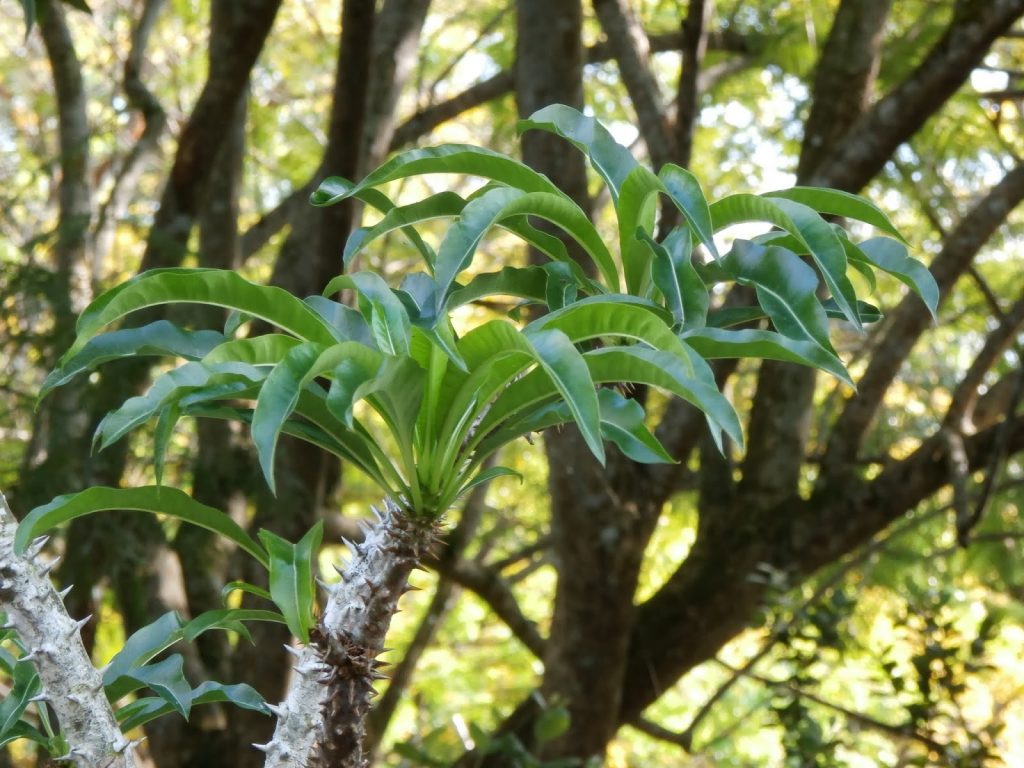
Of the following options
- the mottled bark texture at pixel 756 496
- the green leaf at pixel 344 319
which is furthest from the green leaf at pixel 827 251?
the mottled bark texture at pixel 756 496

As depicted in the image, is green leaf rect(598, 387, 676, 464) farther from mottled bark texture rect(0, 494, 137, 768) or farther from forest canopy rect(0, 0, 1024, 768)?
forest canopy rect(0, 0, 1024, 768)

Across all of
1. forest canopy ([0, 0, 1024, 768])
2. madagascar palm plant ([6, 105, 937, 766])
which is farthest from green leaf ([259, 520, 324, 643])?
forest canopy ([0, 0, 1024, 768])

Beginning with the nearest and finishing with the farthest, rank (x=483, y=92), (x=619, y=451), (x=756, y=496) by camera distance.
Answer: (x=619, y=451), (x=756, y=496), (x=483, y=92)

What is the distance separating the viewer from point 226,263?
3.46 meters

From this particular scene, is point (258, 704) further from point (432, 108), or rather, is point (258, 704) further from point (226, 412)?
point (432, 108)


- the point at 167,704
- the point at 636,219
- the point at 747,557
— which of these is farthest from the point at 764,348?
the point at 747,557

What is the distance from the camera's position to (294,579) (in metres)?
0.90

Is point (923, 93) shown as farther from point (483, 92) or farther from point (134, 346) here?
point (134, 346)

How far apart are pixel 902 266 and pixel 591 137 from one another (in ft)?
0.99

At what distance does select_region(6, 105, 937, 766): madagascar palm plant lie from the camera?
822mm

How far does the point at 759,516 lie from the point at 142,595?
1.88m

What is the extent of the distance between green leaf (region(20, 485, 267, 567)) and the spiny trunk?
123 millimetres

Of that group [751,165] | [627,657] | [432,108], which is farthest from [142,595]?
[751,165]

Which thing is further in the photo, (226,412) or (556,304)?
(556,304)
